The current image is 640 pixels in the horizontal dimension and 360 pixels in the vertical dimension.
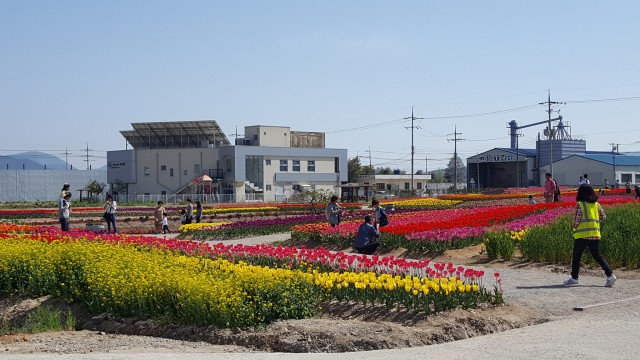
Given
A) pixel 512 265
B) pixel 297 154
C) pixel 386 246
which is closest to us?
pixel 512 265

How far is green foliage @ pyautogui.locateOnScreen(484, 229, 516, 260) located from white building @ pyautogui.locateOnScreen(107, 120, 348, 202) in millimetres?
58389

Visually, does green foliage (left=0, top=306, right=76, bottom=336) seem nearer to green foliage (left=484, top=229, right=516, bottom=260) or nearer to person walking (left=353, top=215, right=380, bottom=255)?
person walking (left=353, top=215, right=380, bottom=255)

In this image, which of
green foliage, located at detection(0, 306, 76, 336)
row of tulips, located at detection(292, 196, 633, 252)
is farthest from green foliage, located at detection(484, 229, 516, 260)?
green foliage, located at detection(0, 306, 76, 336)

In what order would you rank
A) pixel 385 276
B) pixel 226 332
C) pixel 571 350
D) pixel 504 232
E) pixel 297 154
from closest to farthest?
pixel 571 350 < pixel 226 332 < pixel 385 276 < pixel 504 232 < pixel 297 154

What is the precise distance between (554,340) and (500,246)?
8.87 meters

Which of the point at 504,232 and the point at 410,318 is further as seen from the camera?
the point at 504,232

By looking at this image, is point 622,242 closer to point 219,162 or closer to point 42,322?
point 42,322

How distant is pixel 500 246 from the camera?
742 inches

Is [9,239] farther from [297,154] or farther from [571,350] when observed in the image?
[297,154]

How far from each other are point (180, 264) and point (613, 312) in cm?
755

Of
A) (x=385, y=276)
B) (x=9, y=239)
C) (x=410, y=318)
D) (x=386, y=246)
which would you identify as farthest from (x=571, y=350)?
(x=9, y=239)

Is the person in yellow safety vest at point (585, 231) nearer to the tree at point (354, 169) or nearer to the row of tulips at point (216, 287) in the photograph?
the row of tulips at point (216, 287)

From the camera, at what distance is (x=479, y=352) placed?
9.62 meters

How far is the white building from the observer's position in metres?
79.8
